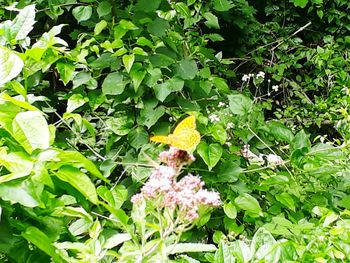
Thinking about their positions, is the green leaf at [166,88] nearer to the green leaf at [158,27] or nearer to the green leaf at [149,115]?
the green leaf at [149,115]

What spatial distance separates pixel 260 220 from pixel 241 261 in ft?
2.16

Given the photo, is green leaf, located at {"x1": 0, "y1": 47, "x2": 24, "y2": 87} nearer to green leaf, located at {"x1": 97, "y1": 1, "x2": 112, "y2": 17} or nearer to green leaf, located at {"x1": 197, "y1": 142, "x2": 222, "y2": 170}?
green leaf, located at {"x1": 197, "y1": 142, "x2": 222, "y2": 170}

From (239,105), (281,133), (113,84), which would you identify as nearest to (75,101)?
(113,84)

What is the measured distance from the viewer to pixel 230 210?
139 centimetres

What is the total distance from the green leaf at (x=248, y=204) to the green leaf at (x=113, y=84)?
0.41 meters

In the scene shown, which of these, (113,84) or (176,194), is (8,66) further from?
(113,84)

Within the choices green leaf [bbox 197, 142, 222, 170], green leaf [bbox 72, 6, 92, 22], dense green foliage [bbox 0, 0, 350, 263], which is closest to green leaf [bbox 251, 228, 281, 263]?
dense green foliage [bbox 0, 0, 350, 263]

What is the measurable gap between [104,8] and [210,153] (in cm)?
52

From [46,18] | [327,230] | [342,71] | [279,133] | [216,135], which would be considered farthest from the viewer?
[342,71]

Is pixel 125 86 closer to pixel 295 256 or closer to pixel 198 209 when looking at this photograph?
pixel 295 256

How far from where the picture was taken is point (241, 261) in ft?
2.67

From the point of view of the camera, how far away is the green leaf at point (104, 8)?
153 cm

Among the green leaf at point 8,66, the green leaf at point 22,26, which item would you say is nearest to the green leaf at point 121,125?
the green leaf at point 22,26

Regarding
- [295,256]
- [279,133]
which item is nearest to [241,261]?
[295,256]
